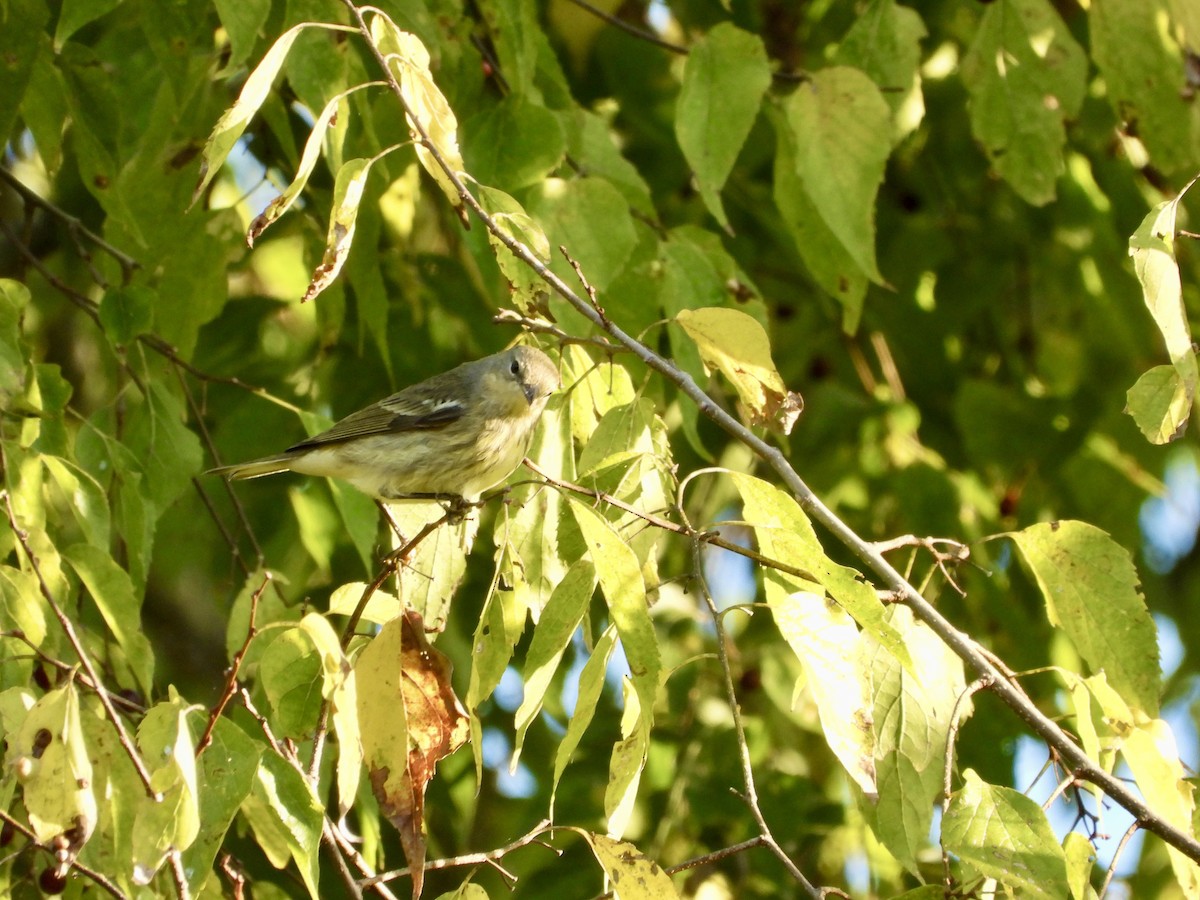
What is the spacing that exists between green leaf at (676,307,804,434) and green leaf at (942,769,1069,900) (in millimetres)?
620

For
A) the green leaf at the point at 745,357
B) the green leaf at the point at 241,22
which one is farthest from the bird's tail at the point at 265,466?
the green leaf at the point at 745,357

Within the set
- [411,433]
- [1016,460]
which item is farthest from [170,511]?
[1016,460]

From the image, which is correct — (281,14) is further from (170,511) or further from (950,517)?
(950,517)

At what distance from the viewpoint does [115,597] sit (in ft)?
7.84

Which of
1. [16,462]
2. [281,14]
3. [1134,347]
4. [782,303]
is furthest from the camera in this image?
[782,303]

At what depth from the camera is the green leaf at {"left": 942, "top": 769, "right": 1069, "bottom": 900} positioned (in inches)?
75.1

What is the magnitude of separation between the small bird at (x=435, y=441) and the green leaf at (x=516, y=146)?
2.33 feet

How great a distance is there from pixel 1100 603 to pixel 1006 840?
500 mm

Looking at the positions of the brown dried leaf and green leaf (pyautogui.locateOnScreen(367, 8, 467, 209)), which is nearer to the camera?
the brown dried leaf

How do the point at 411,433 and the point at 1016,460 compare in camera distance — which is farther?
the point at 1016,460

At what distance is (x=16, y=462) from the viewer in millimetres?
2324

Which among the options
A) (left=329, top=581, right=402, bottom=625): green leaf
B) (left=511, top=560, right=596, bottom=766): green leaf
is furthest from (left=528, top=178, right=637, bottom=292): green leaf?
(left=511, top=560, right=596, bottom=766): green leaf

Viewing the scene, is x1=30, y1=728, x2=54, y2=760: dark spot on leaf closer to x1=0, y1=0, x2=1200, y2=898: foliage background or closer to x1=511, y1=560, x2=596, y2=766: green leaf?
x1=0, y1=0, x2=1200, y2=898: foliage background

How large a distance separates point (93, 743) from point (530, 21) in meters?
1.72
